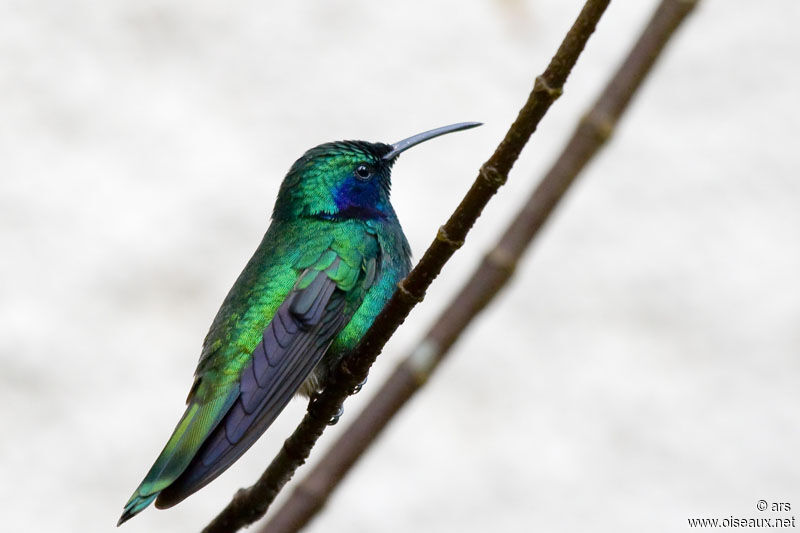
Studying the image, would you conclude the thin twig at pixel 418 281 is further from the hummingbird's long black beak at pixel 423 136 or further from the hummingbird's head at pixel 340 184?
the hummingbird's head at pixel 340 184

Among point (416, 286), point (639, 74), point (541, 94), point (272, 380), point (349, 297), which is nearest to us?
point (639, 74)

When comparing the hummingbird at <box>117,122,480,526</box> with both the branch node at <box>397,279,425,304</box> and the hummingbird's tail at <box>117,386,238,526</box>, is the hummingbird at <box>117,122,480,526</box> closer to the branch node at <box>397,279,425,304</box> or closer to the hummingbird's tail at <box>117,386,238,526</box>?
the hummingbird's tail at <box>117,386,238,526</box>

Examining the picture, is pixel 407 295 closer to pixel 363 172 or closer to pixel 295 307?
pixel 295 307

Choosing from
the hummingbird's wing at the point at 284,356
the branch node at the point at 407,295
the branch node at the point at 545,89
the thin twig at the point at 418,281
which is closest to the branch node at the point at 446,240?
the thin twig at the point at 418,281

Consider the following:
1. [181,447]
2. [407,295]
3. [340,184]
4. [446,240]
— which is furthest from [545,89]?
[340,184]

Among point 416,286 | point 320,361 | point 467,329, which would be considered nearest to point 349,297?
point 320,361

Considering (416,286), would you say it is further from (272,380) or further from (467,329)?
(272,380)
